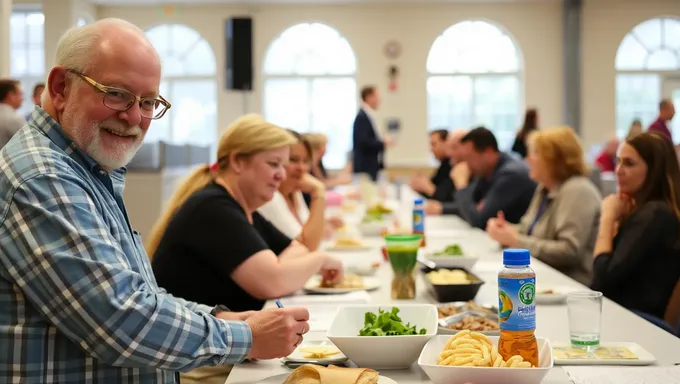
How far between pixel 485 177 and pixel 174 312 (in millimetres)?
4237

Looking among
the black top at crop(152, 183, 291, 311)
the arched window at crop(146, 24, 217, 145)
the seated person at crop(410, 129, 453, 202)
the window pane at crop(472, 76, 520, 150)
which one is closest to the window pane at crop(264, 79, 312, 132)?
the arched window at crop(146, 24, 217, 145)

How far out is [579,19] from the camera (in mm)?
12211

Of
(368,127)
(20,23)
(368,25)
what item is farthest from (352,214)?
(20,23)

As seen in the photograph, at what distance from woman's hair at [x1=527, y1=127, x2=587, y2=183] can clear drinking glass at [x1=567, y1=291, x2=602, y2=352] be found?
1953mm

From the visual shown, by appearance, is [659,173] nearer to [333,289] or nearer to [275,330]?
[333,289]

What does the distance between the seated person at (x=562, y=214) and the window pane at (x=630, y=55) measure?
9.88m

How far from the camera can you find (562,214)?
132 inches

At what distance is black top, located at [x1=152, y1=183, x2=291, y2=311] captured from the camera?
208 centimetres

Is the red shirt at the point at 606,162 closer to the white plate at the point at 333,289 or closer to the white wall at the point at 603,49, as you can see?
the white wall at the point at 603,49

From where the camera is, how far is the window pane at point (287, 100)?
12.6 meters

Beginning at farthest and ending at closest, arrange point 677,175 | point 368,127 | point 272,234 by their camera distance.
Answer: point 368,127 → point 272,234 → point 677,175

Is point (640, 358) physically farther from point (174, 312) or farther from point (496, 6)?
point (496, 6)

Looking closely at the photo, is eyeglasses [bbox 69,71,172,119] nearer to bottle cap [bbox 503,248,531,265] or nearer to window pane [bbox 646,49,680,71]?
bottle cap [bbox 503,248,531,265]

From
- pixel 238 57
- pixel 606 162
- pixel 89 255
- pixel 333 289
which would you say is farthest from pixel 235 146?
pixel 606 162
